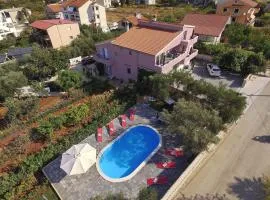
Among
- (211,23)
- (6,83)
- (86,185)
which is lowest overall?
(86,185)

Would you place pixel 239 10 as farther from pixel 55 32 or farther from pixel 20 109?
pixel 20 109

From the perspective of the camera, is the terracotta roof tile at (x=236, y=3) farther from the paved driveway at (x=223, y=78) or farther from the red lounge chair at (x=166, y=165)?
the red lounge chair at (x=166, y=165)

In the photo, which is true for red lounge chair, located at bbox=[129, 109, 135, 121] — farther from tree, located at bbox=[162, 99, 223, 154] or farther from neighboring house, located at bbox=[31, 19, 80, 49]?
neighboring house, located at bbox=[31, 19, 80, 49]

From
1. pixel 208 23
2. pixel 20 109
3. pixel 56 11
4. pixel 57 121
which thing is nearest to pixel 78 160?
pixel 57 121

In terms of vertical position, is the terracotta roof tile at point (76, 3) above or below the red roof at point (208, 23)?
above

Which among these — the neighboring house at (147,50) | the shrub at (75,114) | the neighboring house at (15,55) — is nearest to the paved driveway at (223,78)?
the neighboring house at (147,50)

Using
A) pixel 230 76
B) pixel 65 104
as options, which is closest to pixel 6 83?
pixel 65 104

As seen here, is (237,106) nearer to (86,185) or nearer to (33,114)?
(86,185)
